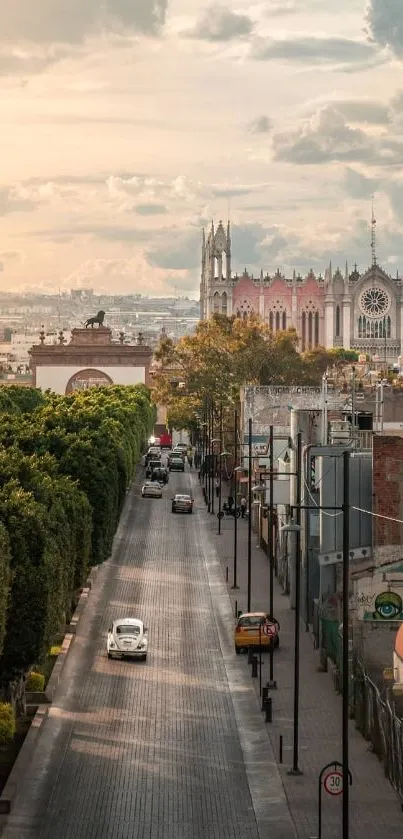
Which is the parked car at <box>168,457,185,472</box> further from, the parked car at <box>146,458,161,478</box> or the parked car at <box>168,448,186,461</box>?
the parked car at <box>146,458,161,478</box>

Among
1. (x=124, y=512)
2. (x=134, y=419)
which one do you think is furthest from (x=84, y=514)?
(x=134, y=419)

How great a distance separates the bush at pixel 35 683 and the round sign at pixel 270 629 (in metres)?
7.30

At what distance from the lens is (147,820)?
34.5 meters

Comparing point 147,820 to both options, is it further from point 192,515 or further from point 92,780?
point 192,515

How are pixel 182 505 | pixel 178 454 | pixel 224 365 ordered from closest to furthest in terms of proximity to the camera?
1. pixel 182 505
2. pixel 224 365
3. pixel 178 454

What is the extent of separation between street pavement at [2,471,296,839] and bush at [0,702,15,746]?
0.85 metres

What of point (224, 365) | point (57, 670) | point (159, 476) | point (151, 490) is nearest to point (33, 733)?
point (57, 670)

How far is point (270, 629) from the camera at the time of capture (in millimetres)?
51938

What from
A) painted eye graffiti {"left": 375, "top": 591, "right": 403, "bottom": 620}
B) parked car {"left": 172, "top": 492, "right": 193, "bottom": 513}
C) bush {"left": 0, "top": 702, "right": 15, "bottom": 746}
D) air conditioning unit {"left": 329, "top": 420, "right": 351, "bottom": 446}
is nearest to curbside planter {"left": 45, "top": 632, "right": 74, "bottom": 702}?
bush {"left": 0, "top": 702, "right": 15, "bottom": 746}

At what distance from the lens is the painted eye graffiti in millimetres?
48500

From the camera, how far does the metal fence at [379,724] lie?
36.5 metres

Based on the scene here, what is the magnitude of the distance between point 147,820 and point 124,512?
7240cm

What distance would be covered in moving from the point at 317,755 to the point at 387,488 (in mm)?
14764

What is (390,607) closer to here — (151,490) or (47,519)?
(47,519)
